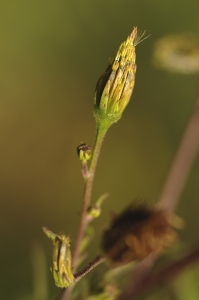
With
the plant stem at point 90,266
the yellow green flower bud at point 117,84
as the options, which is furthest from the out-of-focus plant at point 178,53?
the plant stem at point 90,266

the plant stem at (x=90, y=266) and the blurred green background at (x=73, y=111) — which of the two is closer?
the plant stem at (x=90, y=266)

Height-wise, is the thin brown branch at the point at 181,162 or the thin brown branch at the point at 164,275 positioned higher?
the thin brown branch at the point at 181,162

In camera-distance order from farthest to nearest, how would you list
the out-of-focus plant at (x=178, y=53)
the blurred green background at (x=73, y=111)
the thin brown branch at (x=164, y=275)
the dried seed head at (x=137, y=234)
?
the blurred green background at (x=73, y=111)
the out-of-focus plant at (x=178, y=53)
the thin brown branch at (x=164, y=275)
the dried seed head at (x=137, y=234)

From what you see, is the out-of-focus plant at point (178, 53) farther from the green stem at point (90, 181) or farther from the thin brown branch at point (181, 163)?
the green stem at point (90, 181)

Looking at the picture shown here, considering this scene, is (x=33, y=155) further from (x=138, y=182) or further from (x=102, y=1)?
(x=102, y=1)

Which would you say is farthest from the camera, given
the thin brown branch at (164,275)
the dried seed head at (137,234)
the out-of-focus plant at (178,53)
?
the out-of-focus plant at (178,53)

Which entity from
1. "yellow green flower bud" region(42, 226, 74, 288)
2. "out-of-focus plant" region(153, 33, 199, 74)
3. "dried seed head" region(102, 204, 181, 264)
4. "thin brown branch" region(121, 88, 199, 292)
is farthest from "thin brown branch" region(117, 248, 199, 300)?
"out-of-focus plant" region(153, 33, 199, 74)

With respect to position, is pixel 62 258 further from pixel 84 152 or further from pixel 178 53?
pixel 178 53

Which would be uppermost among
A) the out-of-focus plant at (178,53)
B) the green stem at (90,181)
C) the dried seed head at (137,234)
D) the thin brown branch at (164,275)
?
the out-of-focus plant at (178,53)
